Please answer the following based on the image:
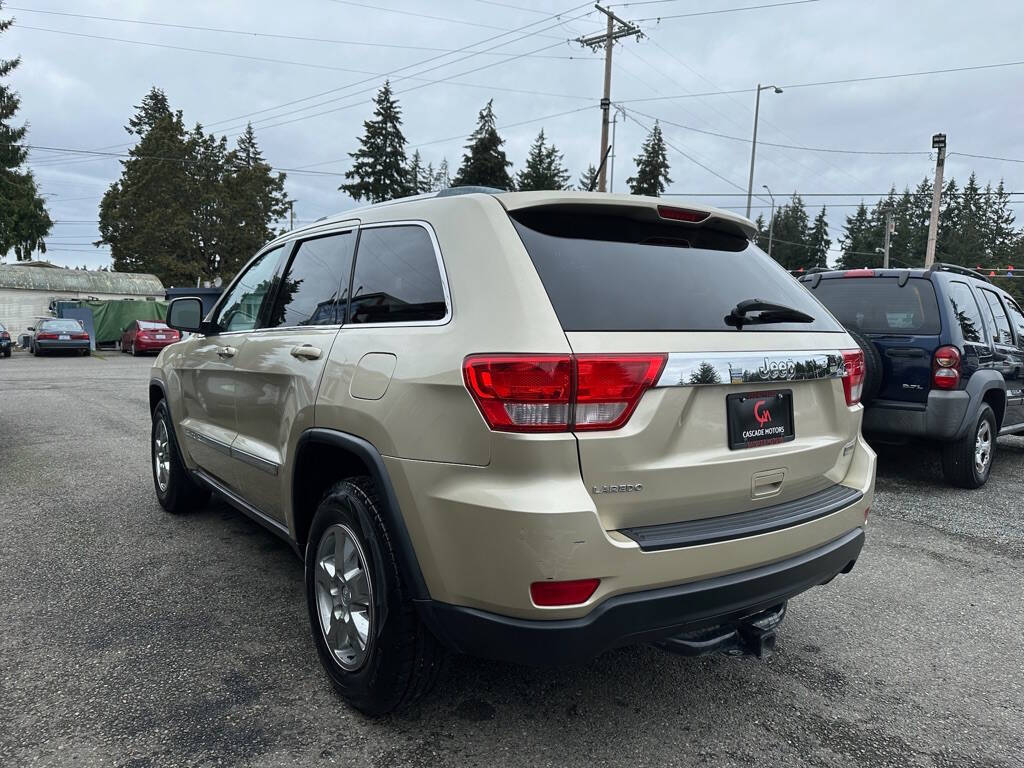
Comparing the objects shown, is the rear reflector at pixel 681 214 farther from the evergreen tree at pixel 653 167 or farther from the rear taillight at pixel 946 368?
the evergreen tree at pixel 653 167

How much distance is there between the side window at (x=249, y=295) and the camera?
382cm

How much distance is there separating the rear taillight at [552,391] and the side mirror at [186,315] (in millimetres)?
2871

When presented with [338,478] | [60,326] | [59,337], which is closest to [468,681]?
[338,478]

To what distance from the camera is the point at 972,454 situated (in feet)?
19.8

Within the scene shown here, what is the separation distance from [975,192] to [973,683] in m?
112

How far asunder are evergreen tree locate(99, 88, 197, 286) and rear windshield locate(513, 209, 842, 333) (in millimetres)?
48984

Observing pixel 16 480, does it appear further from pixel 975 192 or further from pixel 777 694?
pixel 975 192

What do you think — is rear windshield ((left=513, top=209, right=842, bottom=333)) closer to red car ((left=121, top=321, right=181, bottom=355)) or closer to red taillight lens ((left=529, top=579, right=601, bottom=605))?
red taillight lens ((left=529, top=579, right=601, bottom=605))

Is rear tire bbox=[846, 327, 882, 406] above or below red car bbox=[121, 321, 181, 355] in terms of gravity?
above

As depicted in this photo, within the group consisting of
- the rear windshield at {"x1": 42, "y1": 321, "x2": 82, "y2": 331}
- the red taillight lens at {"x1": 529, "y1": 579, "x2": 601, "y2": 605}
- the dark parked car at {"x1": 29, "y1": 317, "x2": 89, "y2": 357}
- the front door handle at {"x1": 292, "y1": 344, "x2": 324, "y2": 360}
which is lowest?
the dark parked car at {"x1": 29, "y1": 317, "x2": 89, "y2": 357}

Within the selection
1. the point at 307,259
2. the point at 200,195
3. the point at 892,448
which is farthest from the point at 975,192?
the point at 307,259

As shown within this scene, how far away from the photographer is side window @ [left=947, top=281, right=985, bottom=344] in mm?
5887

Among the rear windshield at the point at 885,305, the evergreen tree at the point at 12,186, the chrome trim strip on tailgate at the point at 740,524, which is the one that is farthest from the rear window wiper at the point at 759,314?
the evergreen tree at the point at 12,186

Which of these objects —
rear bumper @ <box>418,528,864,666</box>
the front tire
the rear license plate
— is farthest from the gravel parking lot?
the rear license plate
